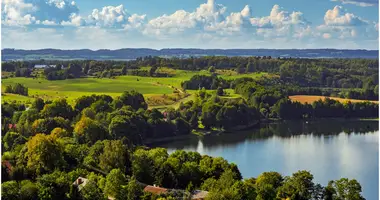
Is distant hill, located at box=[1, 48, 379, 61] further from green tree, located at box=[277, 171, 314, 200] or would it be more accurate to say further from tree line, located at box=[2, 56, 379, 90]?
green tree, located at box=[277, 171, 314, 200]

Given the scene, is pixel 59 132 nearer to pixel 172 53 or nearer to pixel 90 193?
pixel 90 193

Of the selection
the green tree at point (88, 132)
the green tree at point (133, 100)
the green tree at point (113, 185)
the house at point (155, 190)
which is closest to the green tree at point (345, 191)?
the house at point (155, 190)

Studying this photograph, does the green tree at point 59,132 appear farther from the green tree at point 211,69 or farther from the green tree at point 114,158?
the green tree at point 211,69

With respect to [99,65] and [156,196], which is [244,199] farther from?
[99,65]

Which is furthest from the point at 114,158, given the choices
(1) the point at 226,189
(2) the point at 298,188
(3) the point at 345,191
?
(3) the point at 345,191

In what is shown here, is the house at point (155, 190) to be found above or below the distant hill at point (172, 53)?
below

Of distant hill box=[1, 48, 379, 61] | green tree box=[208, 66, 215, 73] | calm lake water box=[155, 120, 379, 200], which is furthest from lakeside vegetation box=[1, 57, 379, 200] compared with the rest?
distant hill box=[1, 48, 379, 61]

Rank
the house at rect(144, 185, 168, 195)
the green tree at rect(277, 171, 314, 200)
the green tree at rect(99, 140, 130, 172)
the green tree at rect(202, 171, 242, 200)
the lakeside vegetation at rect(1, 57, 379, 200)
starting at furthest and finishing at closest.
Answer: the green tree at rect(99, 140, 130, 172)
the green tree at rect(277, 171, 314, 200)
the lakeside vegetation at rect(1, 57, 379, 200)
the house at rect(144, 185, 168, 195)
the green tree at rect(202, 171, 242, 200)
